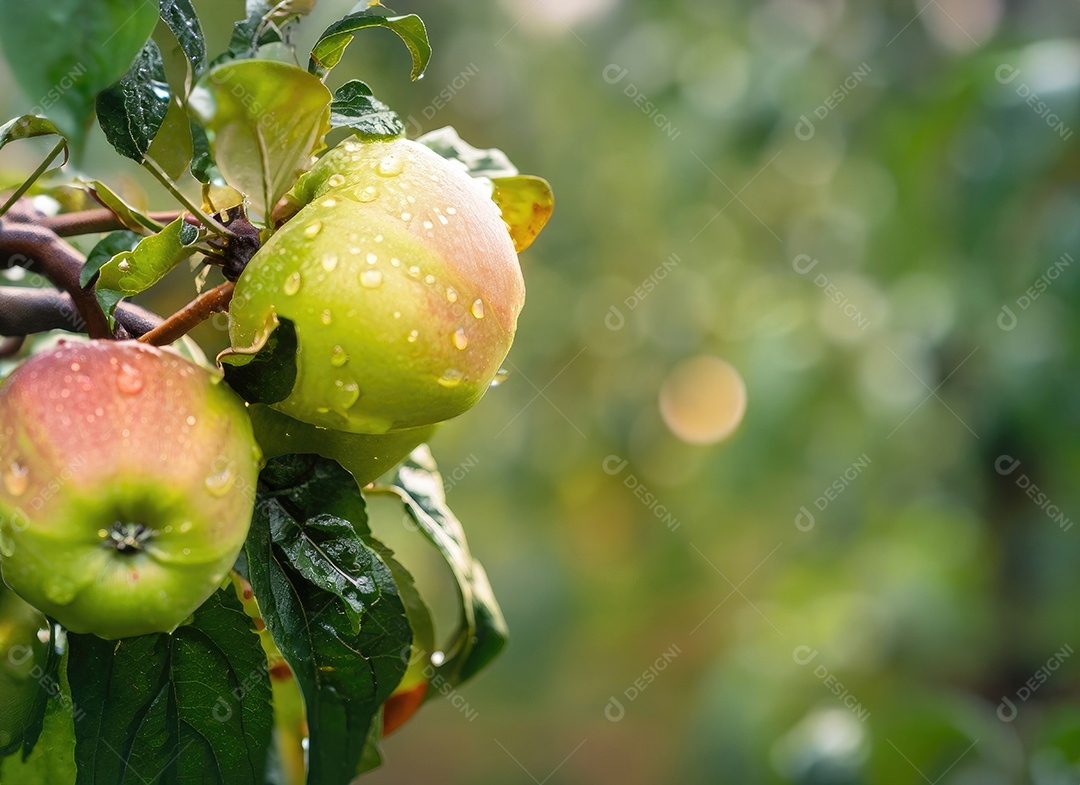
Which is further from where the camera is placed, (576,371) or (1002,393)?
(576,371)

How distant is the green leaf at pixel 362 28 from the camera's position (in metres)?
0.38

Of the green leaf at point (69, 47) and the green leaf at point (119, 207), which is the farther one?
the green leaf at point (119, 207)

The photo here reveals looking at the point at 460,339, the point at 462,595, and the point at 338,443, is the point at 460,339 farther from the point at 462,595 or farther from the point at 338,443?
the point at 462,595

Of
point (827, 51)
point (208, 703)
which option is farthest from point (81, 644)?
point (827, 51)

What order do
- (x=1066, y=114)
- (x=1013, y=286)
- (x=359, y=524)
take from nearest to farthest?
(x=359, y=524) → (x=1066, y=114) → (x=1013, y=286)

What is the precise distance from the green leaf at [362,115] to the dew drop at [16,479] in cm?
16

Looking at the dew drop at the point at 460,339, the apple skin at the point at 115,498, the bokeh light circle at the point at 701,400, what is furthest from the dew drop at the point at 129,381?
the bokeh light circle at the point at 701,400

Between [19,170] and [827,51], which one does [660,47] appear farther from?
[19,170]

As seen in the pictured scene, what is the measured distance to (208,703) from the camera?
0.41 metres

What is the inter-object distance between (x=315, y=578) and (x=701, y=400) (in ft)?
8.64

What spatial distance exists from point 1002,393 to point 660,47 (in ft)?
3.69

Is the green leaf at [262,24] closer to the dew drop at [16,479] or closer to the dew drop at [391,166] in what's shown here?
the dew drop at [391,166]

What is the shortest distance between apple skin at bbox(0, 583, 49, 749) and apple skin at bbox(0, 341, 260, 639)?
0.35ft

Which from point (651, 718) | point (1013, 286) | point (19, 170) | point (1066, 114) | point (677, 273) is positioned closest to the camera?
point (19, 170)
